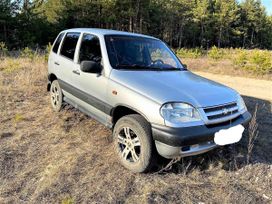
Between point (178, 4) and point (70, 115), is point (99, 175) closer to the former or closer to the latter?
point (70, 115)

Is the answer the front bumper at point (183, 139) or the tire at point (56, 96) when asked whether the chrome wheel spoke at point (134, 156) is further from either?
the tire at point (56, 96)

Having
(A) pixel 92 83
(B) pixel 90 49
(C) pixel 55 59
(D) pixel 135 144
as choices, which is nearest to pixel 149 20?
(C) pixel 55 59

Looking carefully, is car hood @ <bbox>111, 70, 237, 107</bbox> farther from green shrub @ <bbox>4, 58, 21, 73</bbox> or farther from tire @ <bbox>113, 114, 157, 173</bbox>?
green shrub @ <bbox>4, 58, 21, 73</bbox>

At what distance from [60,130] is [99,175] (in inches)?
68.5

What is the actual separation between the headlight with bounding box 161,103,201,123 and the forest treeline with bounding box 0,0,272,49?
92.5 ft

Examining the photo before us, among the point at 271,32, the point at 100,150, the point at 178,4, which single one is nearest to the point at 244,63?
the point at 100,150

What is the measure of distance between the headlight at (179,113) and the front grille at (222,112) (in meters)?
0.15

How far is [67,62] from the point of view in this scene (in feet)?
17.7

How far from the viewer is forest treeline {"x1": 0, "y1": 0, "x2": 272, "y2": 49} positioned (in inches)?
1248

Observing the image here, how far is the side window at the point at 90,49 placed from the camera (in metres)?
4.66

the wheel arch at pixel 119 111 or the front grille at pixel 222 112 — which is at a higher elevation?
the front grille at pixel 222 112

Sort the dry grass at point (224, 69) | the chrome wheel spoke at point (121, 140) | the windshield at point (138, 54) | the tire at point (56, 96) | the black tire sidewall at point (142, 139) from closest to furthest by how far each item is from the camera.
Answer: the black tire sidewall at point (142, 139) < the chrome wheel spoke at point (121, 140) < the windshield at point (138, 54) < the tire at point (56, 96) < the dry grass at point (224, 69)

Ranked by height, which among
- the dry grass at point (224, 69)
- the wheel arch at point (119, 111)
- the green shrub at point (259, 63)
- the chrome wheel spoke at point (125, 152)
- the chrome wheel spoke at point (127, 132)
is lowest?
the dry grass at point (224, 69)

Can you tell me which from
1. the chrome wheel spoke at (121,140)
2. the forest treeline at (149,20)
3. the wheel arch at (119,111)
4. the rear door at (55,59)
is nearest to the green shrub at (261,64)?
the rear door at (55,59)
